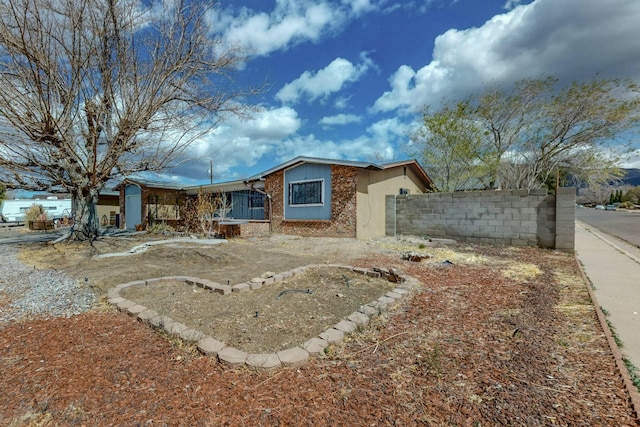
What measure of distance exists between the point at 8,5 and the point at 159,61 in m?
2.61

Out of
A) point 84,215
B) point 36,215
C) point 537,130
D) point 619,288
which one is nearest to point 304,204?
point 84,215

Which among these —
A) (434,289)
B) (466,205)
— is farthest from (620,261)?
(434,289)

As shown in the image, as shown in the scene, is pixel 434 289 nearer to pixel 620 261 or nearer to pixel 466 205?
pixel 620 261

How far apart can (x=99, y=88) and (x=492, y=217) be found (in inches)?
465

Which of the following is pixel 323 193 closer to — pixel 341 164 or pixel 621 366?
pixel 341 164

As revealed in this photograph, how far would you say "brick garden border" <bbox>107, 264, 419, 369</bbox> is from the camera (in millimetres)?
2124

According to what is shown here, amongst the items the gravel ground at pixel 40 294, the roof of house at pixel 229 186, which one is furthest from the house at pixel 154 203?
the gravel ground at pixel 40 294

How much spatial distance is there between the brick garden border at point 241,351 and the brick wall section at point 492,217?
629 cm

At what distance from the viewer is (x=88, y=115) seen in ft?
23.6

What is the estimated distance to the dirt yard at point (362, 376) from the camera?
Result: 162 centimetres

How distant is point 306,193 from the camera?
11.8 m

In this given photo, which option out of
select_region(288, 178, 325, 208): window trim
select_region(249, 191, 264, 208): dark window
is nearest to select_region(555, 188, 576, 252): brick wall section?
select_region(288, 178, 325, 208): window trim

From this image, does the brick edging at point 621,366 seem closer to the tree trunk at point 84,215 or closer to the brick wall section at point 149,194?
the tree trunk at point 84,215

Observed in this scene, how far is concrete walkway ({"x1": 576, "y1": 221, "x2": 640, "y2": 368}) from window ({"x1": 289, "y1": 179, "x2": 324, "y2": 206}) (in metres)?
8.13
